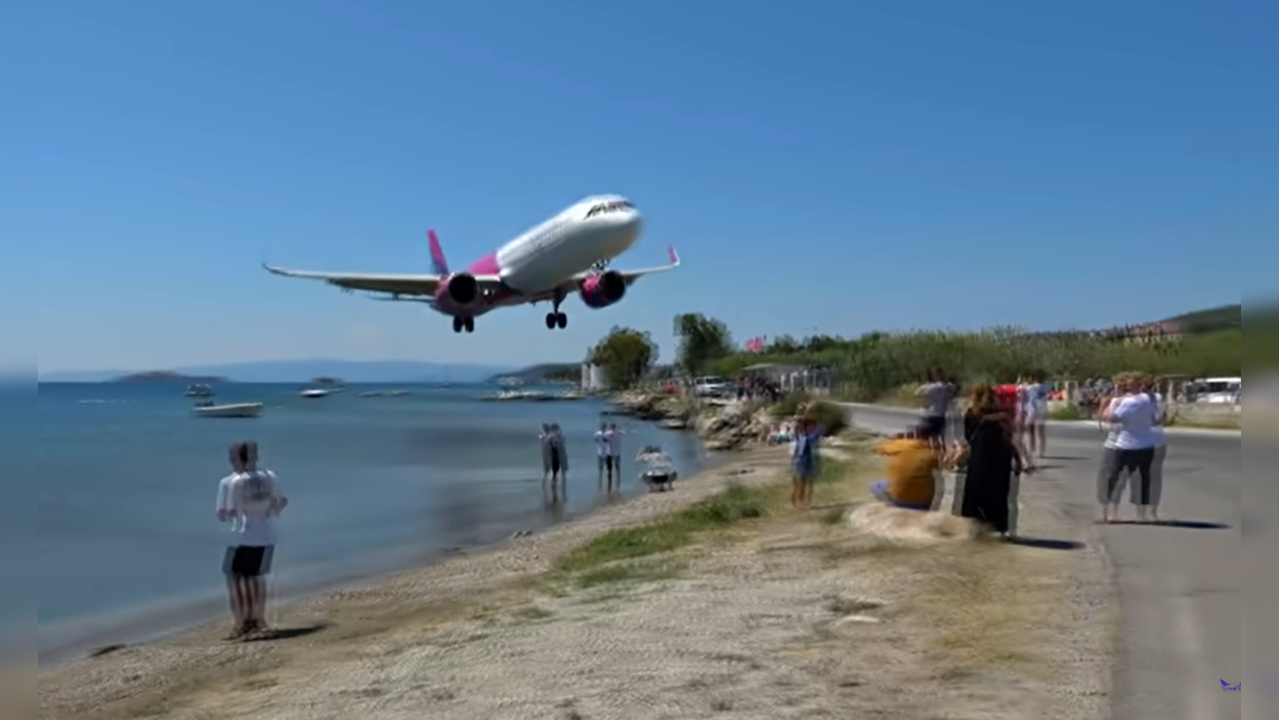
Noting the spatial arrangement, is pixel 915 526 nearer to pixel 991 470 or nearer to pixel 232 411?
pixel 991 470

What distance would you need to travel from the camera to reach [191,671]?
11.8 meters

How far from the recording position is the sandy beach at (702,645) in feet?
25.3

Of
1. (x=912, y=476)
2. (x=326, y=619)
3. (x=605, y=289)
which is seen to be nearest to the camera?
(x=912, y=476)

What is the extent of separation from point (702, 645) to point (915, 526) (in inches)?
185

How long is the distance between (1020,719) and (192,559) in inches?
829

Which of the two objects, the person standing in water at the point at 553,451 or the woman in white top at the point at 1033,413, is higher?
the woman in white top at the point at 1033,413

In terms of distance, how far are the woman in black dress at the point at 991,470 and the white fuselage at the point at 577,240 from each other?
27446 millimetres

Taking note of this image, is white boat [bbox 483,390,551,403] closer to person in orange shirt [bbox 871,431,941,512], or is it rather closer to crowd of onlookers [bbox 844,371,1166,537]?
person in orange shirt [bbox 871,431,941,512]

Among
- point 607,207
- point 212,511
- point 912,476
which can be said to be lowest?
point 212,511

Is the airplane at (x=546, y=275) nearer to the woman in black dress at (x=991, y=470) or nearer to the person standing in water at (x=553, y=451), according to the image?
the person standing in water at (x=553, y=451)

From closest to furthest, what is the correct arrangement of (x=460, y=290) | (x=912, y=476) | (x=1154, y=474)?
1. (x=1154, y=474)
2. (x=912, y=476)
3. (x=460, y=290)

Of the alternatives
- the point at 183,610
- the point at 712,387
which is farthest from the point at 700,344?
the point at 183,610

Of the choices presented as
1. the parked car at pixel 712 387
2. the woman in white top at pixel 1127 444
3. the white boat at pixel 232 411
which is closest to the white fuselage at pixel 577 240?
the woman in white top at pixel 1127 444

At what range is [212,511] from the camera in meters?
Result: 35.8
